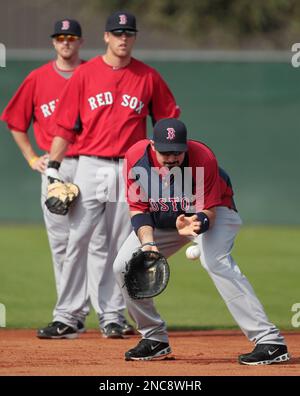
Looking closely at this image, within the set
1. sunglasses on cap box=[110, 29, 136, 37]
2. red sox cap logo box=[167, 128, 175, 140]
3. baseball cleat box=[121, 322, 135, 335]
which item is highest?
sunglasses on cap box=[110, 29, 136, 37]

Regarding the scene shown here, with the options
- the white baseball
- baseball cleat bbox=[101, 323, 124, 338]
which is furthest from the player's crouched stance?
baseball cleat bbox=[101, 323, 124, 338]

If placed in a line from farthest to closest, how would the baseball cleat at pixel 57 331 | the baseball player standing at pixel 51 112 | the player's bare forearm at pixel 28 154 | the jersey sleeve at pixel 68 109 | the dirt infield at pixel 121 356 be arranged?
the player's bare forearm at pixel 28 154 → the baseball player standing at pixel 51 112 → the jersey sleeve at pixel 68 109 → the baseball cleat at pixel 57 331 → the dirt infield at pixel 121 356

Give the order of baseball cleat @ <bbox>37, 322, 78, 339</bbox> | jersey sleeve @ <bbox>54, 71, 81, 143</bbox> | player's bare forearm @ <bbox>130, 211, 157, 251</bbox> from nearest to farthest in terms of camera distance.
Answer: player's bare forearm @ <bbox>130, 211, 157, 251</bbox>, baseball cleat @ <bbox>37, 322, 78, 339</bbox>, jersey sleeve @ <bbox>54, 71, 81, 143</bbox>

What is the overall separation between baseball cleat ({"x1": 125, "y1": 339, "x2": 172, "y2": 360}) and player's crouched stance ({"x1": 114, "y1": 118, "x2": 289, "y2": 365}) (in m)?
0.23

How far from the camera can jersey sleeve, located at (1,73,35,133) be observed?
8781mm

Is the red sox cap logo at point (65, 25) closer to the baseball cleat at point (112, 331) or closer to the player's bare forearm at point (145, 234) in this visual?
the baseball cleat at point (112, 331)

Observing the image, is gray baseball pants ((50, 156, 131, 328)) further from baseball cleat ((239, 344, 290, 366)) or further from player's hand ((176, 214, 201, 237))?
baseball cleat ((239, 344, 290, 366))

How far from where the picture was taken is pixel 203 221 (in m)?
6.43

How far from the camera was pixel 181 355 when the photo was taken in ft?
23.2

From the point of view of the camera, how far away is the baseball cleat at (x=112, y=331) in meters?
7.94

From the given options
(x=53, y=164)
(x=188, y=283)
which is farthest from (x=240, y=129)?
(x=53, y=164)

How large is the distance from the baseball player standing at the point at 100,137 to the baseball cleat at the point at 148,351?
112 cm

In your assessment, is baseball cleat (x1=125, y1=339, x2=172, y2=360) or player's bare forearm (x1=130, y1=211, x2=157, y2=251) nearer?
player's bare forearm (x1=130, y1=211, x2=157, y2=251)

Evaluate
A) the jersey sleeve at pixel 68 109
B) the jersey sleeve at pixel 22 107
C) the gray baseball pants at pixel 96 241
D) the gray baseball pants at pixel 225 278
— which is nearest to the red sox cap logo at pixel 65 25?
the jersey sleeve at pixel 22 107
